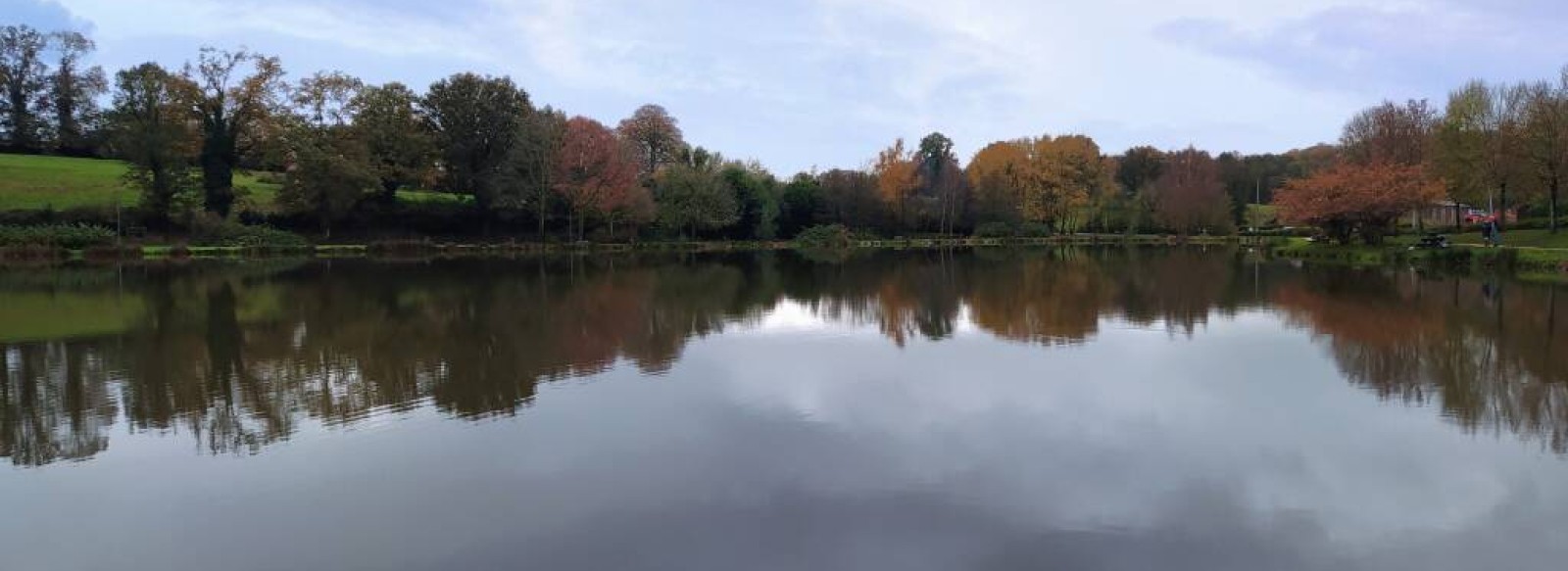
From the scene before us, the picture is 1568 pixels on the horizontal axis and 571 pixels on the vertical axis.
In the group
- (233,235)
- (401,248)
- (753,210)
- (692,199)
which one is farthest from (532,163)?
(753,210)

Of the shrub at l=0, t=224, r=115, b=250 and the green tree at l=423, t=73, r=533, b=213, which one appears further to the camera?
the green tree at l=423, t=73, r=533, b=213

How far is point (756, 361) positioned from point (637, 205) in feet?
133

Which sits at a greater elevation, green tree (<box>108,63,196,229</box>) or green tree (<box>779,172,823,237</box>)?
green tree (<box>108,63,196,229</box>)

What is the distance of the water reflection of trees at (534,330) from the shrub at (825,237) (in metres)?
27.9

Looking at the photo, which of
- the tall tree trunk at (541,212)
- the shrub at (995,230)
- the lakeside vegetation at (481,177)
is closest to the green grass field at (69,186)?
the lakeside vegetation at (481,177)

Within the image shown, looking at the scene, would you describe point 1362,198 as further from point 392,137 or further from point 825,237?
point 392,137

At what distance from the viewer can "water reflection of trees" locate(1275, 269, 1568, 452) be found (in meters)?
9.62

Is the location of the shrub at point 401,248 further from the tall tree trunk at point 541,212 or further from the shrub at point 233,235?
the tall tree trunk at point 541,212

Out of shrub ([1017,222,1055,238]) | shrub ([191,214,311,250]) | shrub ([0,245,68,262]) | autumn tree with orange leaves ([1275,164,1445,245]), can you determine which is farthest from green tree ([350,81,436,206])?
autumn tree with orange leaves ([1275,164,1445,245])

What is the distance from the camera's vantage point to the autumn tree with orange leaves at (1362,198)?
36094 millimetres

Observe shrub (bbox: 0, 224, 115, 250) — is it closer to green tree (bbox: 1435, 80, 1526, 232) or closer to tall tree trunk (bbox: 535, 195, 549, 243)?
tall tree trunk (bbox: 535, 195, 549, 243)

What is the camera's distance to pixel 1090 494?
683 centimetres

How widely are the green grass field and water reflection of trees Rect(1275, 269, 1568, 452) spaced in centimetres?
4878

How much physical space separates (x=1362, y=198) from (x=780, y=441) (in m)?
37.2
